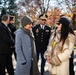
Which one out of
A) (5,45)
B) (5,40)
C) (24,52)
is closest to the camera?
(24,52)

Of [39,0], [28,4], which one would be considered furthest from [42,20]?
[28,4]

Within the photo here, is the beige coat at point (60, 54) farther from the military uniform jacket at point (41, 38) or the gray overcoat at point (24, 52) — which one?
the military uniform jacket at point (41, 38)

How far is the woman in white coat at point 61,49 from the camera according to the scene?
16.6ft

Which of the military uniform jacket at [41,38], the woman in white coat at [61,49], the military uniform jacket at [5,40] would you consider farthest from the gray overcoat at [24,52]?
the military uniform jacket at [41,38]

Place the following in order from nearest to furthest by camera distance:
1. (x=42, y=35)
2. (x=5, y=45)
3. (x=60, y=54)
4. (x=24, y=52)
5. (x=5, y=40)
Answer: (x=60, y=54) < (x=24, y=52) < (x=5, y=40) < (x=5, y=45) < (x=42, y=35)

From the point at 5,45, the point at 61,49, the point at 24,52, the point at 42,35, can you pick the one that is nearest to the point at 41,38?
the point at 42,35

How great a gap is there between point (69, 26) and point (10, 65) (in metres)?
3.07

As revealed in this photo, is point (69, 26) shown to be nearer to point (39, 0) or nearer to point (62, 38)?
point (62, 38)

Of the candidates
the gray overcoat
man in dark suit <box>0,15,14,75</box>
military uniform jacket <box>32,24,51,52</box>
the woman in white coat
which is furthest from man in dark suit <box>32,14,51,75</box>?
→ the woman in white coat

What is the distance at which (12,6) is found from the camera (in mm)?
35969

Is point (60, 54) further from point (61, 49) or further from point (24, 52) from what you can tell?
point (24, 52)

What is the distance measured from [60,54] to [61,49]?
0.10 metres

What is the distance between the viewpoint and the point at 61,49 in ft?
16.8

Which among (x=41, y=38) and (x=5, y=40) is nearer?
(x=5, y=40)
